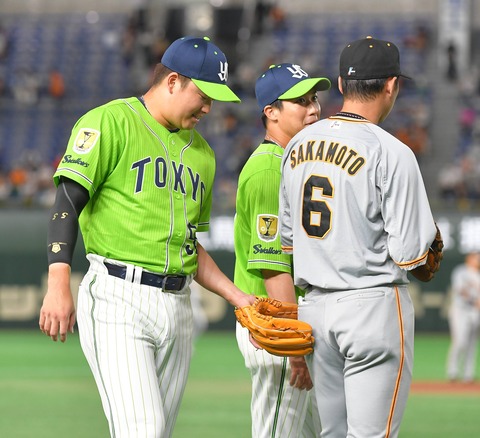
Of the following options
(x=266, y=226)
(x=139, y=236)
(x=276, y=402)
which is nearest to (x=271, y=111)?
(x=266, y=226)

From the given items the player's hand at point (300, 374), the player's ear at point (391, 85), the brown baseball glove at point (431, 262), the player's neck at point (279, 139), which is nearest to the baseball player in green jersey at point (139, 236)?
the player's hand at point (300, 374)

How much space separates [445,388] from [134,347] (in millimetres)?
9731

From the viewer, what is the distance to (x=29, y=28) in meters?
29.3

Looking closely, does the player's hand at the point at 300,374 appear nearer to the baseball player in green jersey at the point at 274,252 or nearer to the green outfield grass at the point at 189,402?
the baseball player in green jersey at the point at 274,252

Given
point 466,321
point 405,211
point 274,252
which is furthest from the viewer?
point 466,321

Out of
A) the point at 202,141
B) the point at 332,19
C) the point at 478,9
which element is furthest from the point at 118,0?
the point at 202,141

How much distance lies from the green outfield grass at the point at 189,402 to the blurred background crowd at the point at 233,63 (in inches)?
259

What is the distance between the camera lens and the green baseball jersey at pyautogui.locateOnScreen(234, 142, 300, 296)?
4.81 meters

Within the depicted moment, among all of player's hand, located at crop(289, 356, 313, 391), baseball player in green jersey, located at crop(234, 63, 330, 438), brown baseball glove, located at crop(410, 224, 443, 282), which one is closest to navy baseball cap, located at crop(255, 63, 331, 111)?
baseball player in green jersey, located at crop(234, 63, 330, 438)

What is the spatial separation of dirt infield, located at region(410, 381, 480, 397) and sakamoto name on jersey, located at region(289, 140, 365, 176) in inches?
353

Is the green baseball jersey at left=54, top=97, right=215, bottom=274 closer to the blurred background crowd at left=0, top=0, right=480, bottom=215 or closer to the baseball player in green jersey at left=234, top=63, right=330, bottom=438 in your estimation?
the baseball player in green jersey at left=234, top=63, right=330, bottom=438

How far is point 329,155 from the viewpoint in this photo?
413 cm

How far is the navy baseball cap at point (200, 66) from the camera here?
14.9ft

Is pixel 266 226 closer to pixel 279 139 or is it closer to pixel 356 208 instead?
pixel 279 139
